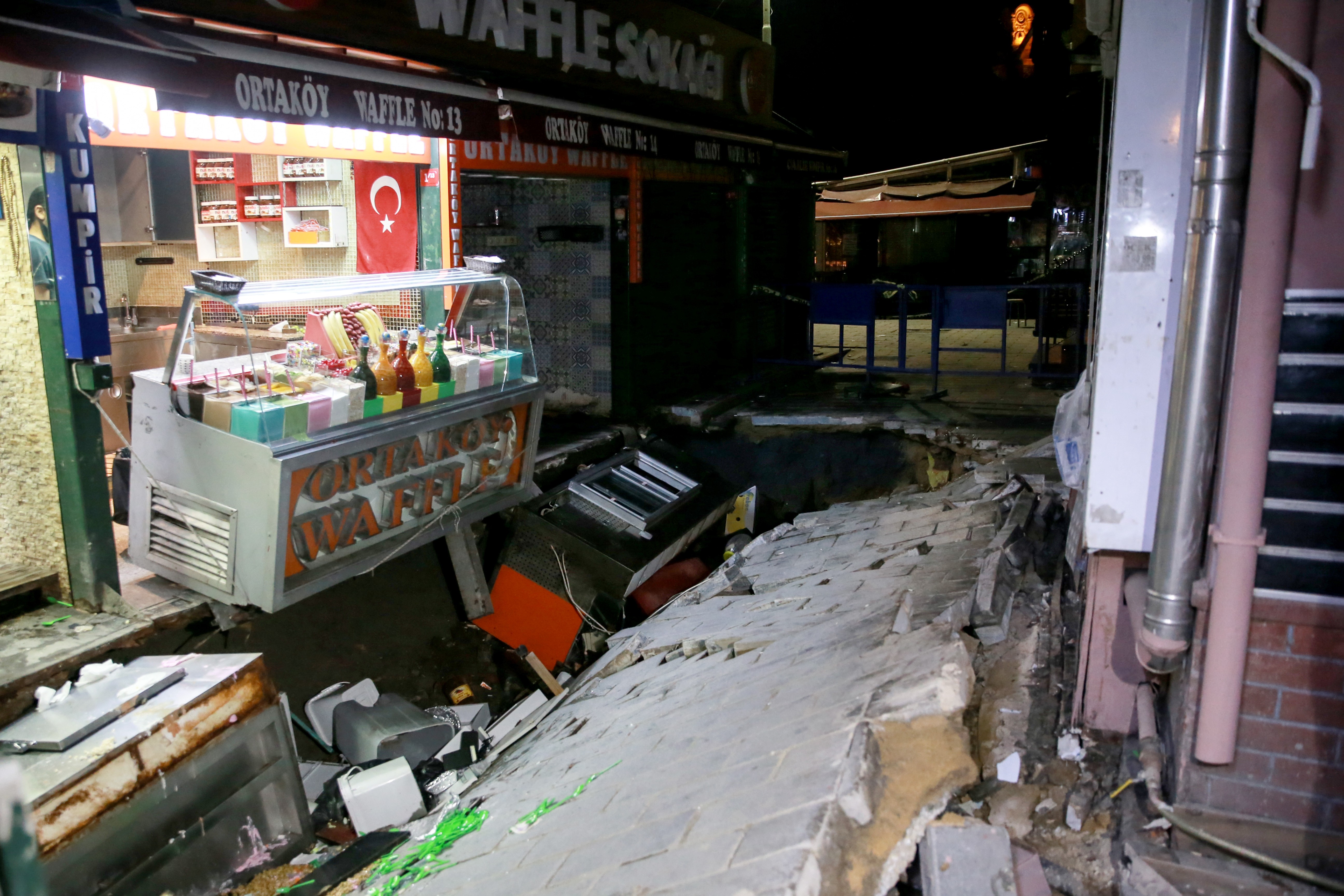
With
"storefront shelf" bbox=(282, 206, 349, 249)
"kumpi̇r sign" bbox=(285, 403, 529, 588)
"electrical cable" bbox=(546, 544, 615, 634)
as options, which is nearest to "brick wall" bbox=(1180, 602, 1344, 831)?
"kumpi̇r sign" bbox=(285, 403, 529, 588)

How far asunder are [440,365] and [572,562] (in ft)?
6.82

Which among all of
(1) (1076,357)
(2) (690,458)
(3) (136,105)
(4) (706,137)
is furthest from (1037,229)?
(3) (136,105)

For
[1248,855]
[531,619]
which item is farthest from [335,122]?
[1248,855]

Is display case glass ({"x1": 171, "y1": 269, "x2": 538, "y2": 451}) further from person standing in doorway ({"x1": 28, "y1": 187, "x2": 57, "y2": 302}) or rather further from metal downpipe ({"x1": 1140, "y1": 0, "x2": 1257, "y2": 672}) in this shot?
metal downpipe ({"x1": 1140, "y1": 0, "x2": 1257, "y2": 672})

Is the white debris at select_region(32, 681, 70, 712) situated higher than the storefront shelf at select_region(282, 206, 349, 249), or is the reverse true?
the storefront shelf at select_region(282, 206, 349, 249)

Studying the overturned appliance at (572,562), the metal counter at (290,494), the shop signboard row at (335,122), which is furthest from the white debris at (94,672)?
the overturned appliance at (572,562)

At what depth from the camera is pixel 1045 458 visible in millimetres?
6703

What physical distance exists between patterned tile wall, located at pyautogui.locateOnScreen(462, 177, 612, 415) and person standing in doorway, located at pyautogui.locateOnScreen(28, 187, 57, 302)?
19.4 ft

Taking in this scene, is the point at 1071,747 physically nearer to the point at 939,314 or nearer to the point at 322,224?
the point at 322,224

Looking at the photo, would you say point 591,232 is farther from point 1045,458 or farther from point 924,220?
point 924,220

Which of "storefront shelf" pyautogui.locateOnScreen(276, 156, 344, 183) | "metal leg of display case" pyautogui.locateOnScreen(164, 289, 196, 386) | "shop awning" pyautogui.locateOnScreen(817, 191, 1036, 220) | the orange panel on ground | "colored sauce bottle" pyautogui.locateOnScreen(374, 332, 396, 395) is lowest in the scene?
the orange panel on ground

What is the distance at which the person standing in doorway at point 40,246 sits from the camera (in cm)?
454

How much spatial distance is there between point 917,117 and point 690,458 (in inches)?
604

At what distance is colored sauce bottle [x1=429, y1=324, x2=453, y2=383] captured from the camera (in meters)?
5.77
